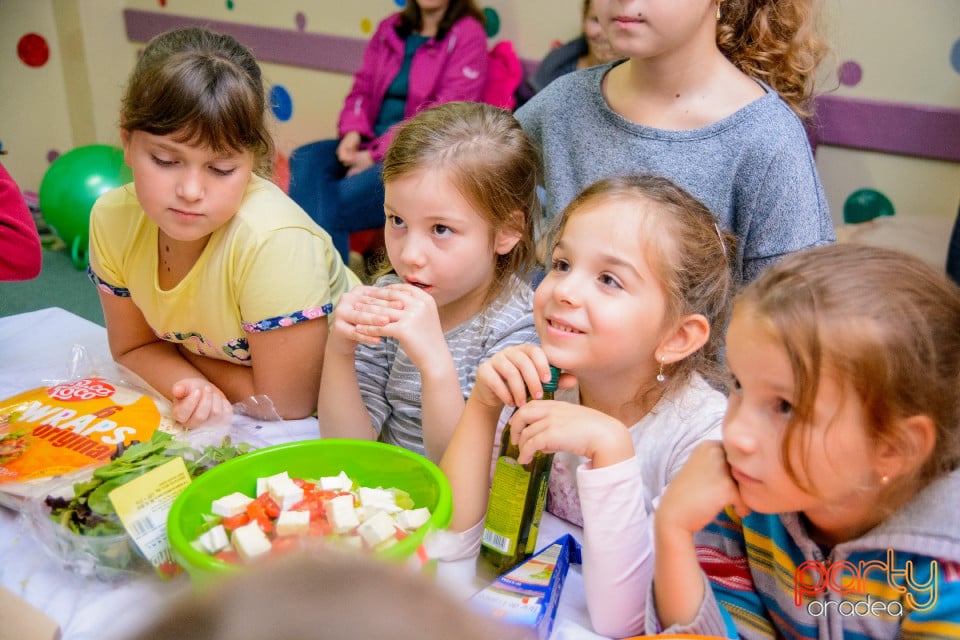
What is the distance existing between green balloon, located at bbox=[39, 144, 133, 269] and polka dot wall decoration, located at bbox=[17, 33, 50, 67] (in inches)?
37.8

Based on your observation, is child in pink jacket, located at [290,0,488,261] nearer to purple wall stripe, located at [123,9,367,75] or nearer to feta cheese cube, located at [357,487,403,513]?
purple wall stripe, located at [123,9,367,75]

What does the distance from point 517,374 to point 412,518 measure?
0.21 meters

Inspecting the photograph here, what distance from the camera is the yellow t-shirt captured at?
4.15ft

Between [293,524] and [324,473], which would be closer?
[293,524]

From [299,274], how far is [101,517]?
0.51 m

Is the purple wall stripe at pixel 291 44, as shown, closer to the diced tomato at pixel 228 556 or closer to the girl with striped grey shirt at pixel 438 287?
the girl with striped grey shirt at pixel 438 287

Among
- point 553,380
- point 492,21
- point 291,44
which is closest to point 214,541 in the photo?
point 553,380

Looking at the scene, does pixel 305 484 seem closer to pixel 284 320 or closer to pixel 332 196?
pixel 284 320

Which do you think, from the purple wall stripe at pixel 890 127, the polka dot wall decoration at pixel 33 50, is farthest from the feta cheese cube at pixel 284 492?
the polka dot wall decoration at pixel 33 50

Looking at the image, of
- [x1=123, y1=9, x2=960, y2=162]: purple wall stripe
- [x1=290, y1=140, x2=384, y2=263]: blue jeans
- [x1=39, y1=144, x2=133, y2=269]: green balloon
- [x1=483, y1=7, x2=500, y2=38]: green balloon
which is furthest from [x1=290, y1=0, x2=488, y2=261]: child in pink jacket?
[x1=39, y1=144, x2=133, y2=269]: green balloon

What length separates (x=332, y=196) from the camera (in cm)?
298

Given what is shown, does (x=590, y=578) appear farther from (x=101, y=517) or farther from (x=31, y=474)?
(x=31, y=474)

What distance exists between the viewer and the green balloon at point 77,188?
3395mm

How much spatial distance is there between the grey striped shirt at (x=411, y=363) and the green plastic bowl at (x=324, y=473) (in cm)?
25
